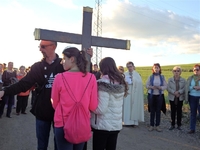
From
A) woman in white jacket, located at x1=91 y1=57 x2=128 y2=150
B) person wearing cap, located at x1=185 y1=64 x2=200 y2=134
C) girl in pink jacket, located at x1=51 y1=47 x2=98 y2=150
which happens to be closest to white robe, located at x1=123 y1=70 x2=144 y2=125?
person wearing cap, located at x1=185 y1=64 x2=200 y2=134

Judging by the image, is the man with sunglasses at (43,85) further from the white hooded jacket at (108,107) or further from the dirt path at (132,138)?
the dirt path at (132,138)

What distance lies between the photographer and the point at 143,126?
318 inches

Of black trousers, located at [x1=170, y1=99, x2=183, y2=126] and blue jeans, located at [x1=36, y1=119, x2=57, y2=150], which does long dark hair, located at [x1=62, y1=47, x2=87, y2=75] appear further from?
black trousers, located at [x1=170, y1=99, x2=183, y2=126]

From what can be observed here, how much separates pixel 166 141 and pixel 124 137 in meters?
→ 1.07

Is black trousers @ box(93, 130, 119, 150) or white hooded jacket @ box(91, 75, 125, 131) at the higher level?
white hooded jacket @ box(91, 75, 125, 131)

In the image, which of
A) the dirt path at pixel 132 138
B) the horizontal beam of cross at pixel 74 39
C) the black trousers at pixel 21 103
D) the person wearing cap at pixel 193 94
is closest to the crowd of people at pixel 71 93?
the horizontal beam of cross at pixel 74 39

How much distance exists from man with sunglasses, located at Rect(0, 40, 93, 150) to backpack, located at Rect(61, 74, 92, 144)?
0.62m

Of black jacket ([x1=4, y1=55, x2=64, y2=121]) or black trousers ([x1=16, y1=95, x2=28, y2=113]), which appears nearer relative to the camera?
black jacket ([x1=4, y1=55, x2=64, y2=121])

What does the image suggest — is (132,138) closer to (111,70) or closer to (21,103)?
(111,70)

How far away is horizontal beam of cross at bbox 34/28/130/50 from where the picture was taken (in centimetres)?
346

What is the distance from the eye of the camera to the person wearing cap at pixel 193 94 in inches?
284

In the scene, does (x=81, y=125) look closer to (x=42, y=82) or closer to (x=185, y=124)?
(x=42, y=82)

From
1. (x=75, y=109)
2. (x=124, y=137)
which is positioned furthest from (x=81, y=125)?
(x=124, y=137)

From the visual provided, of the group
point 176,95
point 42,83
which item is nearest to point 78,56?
point 42,83
